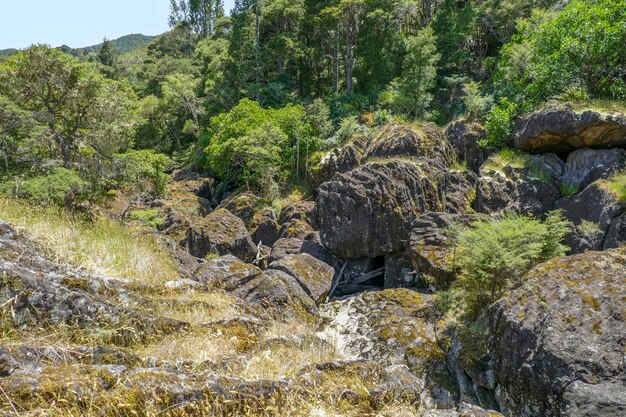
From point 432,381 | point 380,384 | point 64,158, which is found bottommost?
point 432,381

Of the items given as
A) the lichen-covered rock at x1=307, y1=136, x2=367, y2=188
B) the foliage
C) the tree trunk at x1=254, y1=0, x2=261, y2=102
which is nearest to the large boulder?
the lichen-covered rock at x1=307, y1=136, x2=367, y2=188

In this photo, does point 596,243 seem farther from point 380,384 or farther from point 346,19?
point 346,19

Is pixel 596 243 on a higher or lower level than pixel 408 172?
lower

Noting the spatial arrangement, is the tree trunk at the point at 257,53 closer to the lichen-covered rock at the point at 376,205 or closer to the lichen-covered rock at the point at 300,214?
the lichen-covered rock at the point at 300,214

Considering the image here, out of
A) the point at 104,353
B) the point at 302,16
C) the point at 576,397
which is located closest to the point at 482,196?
the point at 576,397

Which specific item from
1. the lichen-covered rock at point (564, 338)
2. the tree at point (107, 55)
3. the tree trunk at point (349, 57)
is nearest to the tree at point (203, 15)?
the tree at point (107, 55)

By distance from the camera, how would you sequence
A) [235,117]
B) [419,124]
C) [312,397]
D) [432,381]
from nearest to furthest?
[312,397] → [432,381] → [419,124] → [235,117]

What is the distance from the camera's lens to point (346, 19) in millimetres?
29906

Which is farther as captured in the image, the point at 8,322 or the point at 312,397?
the point at 8,322

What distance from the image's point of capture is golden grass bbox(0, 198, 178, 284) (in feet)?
16.8

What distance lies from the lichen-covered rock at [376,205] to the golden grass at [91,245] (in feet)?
31.7

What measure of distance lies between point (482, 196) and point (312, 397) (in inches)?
530

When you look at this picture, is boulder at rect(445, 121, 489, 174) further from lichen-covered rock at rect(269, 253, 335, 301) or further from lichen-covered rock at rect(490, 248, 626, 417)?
lichen-covered rock at rect(490, 248, 626, 417)

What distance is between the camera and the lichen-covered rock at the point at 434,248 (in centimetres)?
1162
